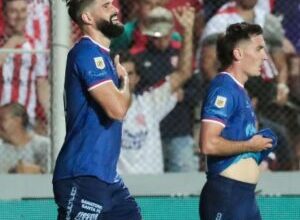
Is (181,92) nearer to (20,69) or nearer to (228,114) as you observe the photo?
(20,69)

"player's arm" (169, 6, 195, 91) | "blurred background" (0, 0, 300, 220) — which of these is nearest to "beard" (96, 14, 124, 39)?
"blurred background" (0, 0, 300, 220)

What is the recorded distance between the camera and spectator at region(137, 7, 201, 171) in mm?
7961

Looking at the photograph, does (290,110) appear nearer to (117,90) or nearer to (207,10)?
(207,10)

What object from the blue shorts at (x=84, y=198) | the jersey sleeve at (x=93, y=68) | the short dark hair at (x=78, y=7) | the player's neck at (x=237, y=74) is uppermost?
the short dark hair at (x=78, y=7)

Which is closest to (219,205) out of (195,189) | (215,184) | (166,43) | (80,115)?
(215,184)

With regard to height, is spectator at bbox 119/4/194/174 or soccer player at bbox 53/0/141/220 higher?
soccer player at bbox 53/0/141/220

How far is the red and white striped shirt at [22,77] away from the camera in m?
7.91

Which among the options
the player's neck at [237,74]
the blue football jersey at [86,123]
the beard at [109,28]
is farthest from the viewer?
the player's neck at [237,74]

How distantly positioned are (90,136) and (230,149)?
82 cm

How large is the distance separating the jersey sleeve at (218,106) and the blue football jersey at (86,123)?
632mm

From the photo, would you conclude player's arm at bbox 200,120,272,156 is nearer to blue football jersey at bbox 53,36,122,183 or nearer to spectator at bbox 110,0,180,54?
blue football jersey at bbox 53,36,122,183

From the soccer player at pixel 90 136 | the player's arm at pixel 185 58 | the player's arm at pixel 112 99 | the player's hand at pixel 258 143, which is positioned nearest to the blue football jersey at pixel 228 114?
the player's hand at pixel 258 143

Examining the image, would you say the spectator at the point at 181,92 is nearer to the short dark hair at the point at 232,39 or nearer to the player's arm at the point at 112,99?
the short dark hair at the point at 232,39

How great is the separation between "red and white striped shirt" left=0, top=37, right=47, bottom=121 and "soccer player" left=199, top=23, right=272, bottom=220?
2.82 metres
